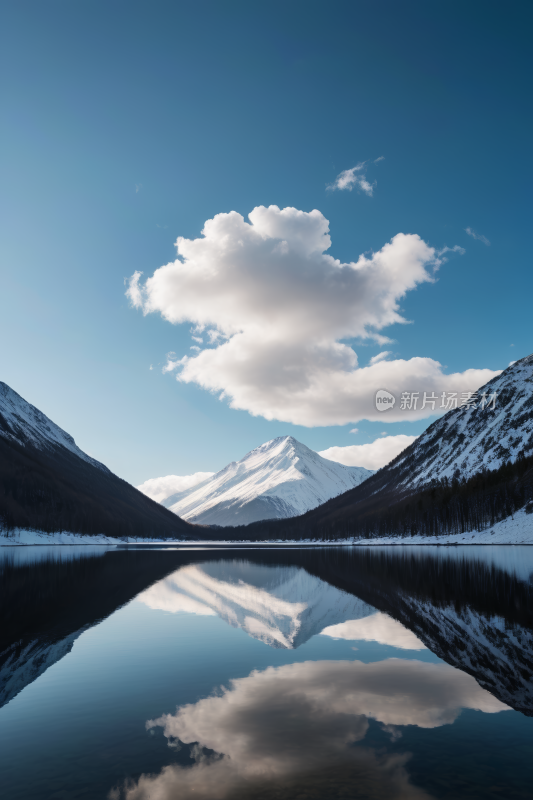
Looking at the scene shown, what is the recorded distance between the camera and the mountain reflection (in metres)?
10.1

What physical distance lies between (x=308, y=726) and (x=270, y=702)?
2.24 meters

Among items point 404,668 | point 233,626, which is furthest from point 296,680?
point 233,626

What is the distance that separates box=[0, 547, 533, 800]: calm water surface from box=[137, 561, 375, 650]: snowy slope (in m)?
0.34

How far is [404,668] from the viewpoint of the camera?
62.2 ft

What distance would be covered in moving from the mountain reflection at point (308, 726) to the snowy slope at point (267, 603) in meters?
6.62

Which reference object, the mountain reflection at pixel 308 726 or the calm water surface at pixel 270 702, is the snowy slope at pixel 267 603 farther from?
the mountain reflection at pixel 308 726

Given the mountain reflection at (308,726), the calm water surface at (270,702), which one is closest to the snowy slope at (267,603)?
the calm water surface at (270,702)

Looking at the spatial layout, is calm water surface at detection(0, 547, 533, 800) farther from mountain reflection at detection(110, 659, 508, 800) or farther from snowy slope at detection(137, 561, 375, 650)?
snowy slope at detection(137, 561, 375, 650)

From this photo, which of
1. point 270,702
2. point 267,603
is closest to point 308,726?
point 270,702

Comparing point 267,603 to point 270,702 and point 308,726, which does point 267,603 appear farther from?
point 308,726

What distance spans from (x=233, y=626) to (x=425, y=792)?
21.3 metres

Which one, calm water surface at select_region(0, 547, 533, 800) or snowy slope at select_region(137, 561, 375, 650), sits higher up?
calm water surface at select_region(0, 547, 533, 800)

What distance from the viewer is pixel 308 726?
13398 millimetres

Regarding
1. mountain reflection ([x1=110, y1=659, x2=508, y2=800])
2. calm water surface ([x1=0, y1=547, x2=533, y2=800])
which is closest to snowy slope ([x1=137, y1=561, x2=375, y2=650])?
calm water surface ([x1=0, y1=547, x2=533, y2=800])
